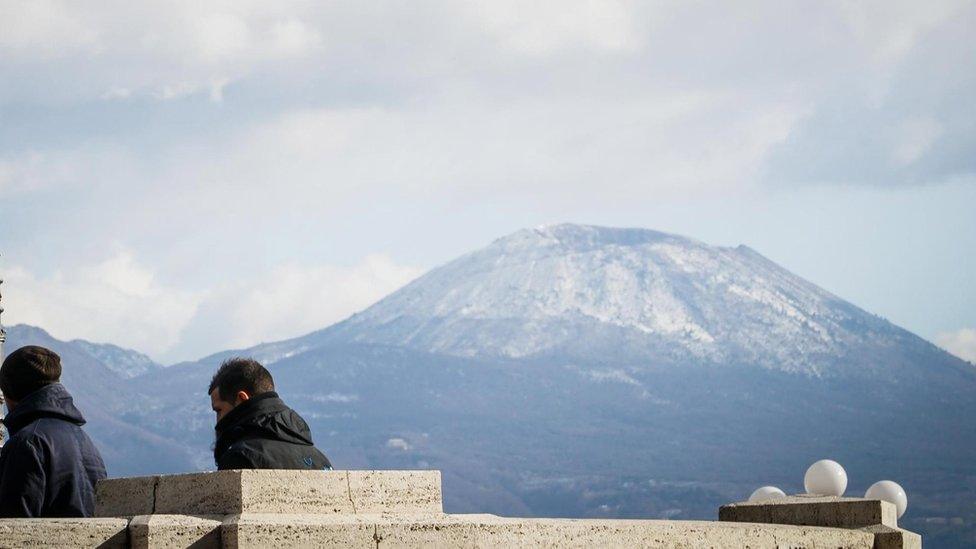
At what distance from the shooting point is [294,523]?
6.45 m

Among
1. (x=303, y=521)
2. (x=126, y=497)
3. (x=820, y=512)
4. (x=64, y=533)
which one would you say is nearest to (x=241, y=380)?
(x=126, y=497)

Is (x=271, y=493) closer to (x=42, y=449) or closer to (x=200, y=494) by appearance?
(x=200, y=494)

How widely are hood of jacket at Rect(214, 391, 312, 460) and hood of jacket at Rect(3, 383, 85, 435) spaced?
0.69 metres

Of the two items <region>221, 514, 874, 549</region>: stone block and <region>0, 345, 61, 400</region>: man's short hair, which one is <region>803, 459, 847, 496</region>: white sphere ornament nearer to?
<region>221, 514, 874, 549</region>: stone block

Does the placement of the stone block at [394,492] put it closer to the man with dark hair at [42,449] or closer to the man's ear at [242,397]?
the man's ear at [242,397]

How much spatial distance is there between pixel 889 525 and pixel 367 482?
3244 millimetres

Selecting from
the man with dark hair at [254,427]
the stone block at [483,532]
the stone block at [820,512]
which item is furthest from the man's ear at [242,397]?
the stone block at [820,512]

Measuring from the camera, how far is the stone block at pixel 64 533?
6008 mm

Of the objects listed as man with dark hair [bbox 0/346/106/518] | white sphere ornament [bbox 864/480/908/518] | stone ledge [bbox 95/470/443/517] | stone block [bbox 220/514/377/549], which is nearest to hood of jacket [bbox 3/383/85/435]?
man with dark hair [bbox 0/346/106/518]

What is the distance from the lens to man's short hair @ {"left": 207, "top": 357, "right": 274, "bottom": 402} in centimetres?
804

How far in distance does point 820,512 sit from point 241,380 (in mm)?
3168

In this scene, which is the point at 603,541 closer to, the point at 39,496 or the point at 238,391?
the point at 238,391

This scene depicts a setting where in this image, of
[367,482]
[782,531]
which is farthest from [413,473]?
[782,531]

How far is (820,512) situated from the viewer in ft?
29.9
